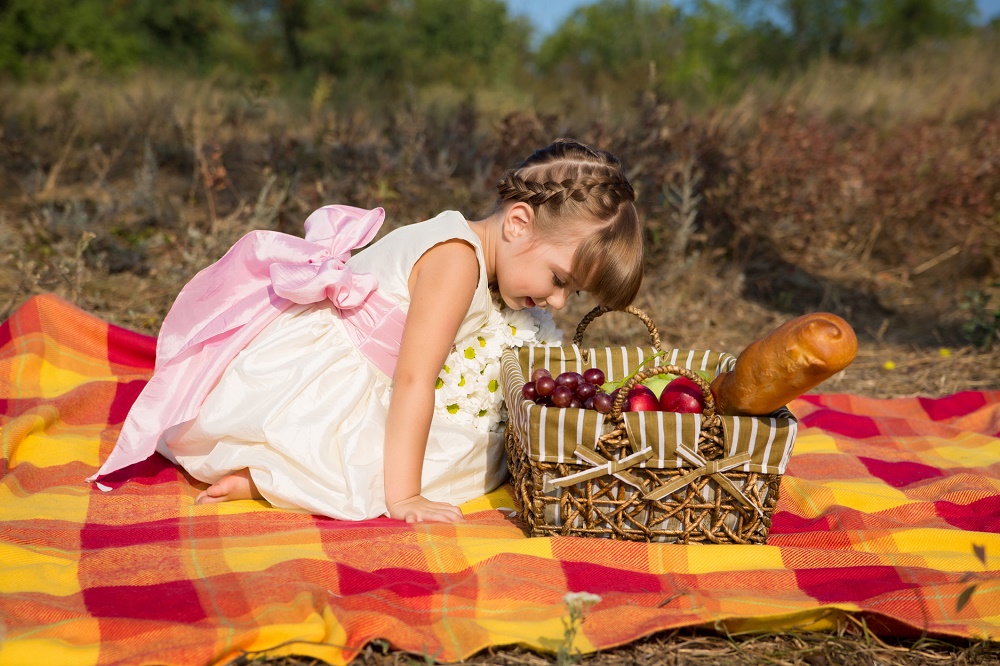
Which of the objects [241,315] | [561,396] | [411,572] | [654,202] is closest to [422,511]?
[411,572]

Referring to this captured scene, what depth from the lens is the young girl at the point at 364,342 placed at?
7.71 ft

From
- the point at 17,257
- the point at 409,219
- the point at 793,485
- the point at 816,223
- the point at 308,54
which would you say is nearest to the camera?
the point at 793,485

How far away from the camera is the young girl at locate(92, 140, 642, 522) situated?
235cm

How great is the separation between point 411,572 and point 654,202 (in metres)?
3.75

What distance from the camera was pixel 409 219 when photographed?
16.4 ft

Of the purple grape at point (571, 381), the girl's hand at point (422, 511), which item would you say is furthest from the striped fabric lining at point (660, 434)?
the girl's hand at point (422, 511)

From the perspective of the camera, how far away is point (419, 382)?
7.59 feet

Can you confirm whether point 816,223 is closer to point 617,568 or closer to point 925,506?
point 925,506

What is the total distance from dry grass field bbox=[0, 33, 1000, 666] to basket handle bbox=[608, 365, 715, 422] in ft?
7.81

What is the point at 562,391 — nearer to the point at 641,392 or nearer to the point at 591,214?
the point at 641,392

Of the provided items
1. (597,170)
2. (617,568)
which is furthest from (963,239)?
(617,568)

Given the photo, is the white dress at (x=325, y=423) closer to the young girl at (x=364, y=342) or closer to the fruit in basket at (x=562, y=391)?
the young girl at (x=364, y=342)

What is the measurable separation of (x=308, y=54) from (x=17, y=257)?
43.9ft

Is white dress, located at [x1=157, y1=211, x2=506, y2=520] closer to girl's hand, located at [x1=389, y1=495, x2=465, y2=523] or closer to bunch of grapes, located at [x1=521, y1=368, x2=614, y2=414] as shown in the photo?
girl's hand, located at [x1=389, y1=495, x2=465, y2=523]
